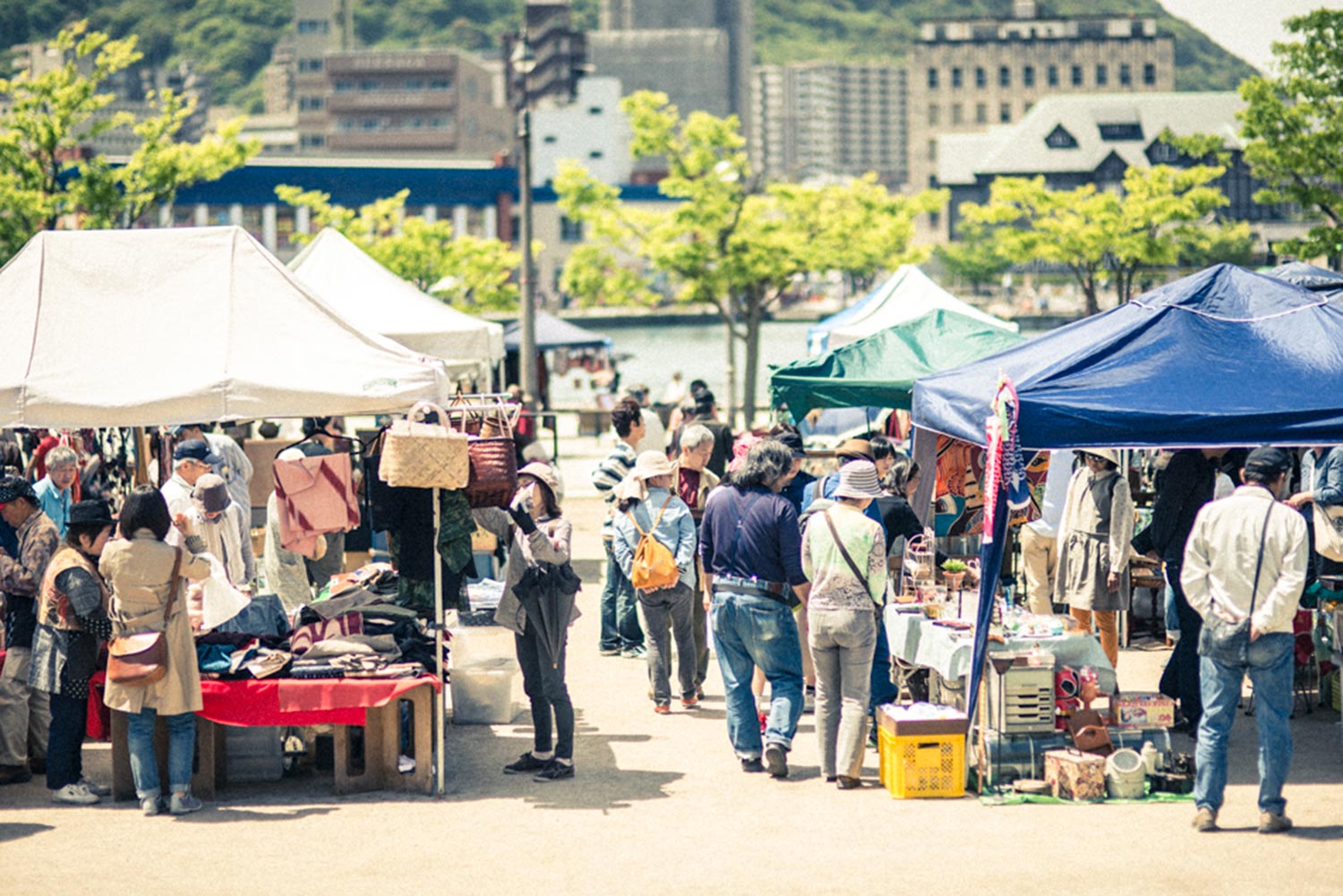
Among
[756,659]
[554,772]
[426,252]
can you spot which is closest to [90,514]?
[554,772]

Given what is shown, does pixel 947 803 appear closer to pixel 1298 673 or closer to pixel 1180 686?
pixel 1180 686

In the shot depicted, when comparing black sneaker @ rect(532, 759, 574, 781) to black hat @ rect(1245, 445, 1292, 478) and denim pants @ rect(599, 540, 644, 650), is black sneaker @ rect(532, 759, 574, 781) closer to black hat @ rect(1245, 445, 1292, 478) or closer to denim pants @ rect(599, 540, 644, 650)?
denim pants @ rect(599, 540, 644, 650)

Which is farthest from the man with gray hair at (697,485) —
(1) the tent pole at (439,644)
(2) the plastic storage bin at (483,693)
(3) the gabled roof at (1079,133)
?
(3) the gabled roof at (1079,133)

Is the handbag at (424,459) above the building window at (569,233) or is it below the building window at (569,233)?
below

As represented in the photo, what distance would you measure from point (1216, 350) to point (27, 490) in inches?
277

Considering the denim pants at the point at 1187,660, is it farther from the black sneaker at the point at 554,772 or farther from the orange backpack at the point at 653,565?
the black sneaker at the point at 554,772

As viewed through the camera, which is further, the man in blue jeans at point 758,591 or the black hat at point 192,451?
the black hat at point 192,451

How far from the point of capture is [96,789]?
8750mm

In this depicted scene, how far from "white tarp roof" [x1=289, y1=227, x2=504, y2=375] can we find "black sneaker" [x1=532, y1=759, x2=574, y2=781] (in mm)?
7501

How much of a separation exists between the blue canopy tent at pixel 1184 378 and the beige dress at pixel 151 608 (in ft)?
14.1

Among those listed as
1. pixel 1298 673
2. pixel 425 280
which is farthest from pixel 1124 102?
pixel 1298 673

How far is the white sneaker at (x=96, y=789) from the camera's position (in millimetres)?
8672

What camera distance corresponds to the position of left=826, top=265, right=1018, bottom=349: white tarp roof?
58.4ft

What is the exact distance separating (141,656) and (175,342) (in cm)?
201
